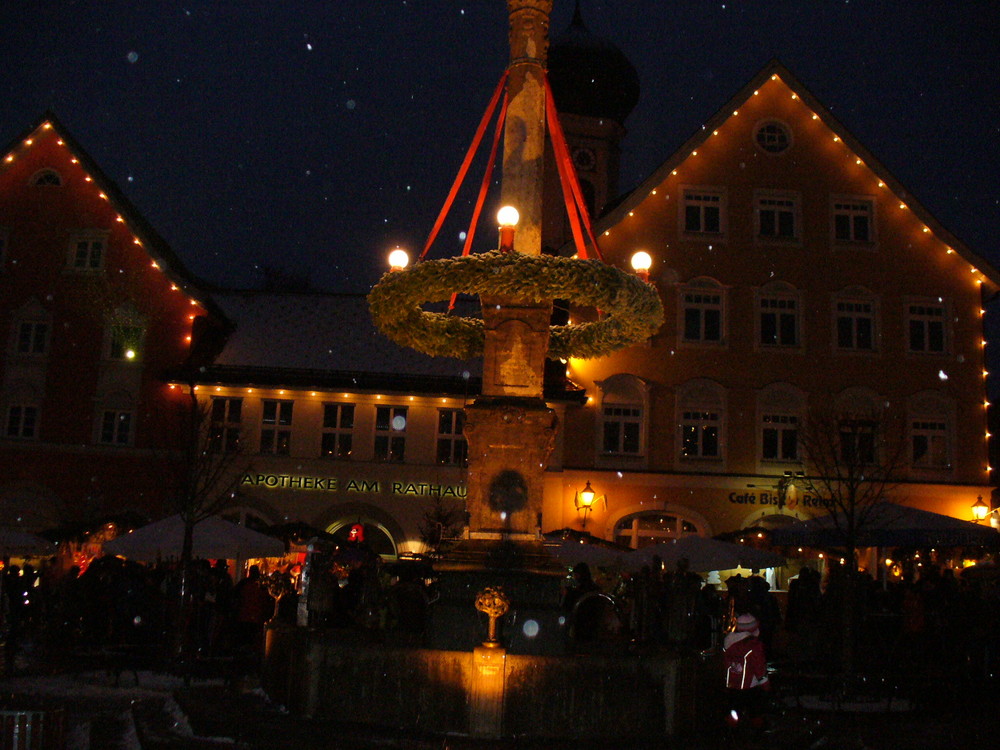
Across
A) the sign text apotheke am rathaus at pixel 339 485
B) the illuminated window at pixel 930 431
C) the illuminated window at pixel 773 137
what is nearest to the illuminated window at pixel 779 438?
the illuminated window at pixel 930 431

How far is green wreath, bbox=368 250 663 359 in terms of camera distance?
36.8 feet

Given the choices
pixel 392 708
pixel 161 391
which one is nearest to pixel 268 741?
pixel 392 708

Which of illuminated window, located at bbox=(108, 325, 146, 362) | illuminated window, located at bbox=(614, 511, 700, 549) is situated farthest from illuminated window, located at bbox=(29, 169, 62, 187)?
illuminated window, located at bbox=(614, 511, 700, 549)

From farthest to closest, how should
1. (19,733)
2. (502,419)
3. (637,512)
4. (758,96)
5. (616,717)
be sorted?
1. (758,96)
2. (637,512)
3. (502,419)
4. (616,717)
5. (19,733)

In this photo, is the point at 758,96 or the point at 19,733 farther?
the point at 758,96

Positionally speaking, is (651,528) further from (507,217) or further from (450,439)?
(507,217)

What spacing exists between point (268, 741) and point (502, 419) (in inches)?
156

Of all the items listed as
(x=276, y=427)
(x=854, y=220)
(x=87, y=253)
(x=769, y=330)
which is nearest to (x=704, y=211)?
(x=769, y=330)

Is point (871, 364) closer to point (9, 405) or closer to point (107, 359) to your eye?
point (107, 359)

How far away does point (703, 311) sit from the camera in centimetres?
3127

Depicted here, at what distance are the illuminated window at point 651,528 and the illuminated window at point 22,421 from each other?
16.1 meters

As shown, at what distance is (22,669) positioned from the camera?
1573cm

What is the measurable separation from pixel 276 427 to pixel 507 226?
2034 centimetres

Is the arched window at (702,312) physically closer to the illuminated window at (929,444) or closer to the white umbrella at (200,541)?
the illuminated window at (929,444)
